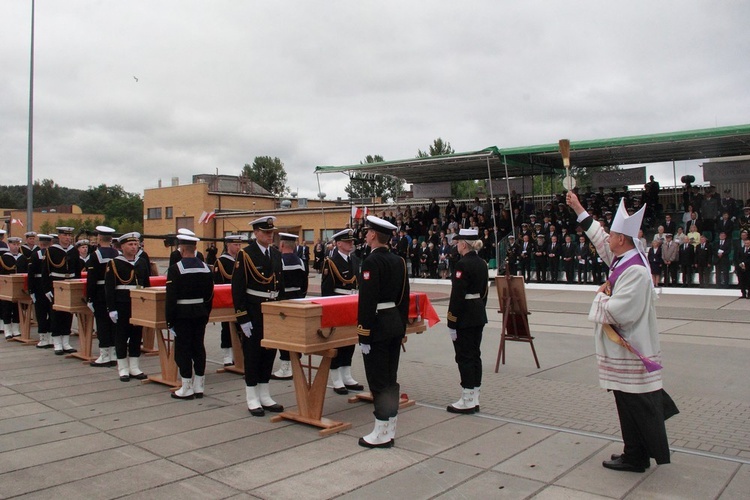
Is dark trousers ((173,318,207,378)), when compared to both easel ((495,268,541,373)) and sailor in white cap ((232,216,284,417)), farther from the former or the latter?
easel ((495,268,541,373))

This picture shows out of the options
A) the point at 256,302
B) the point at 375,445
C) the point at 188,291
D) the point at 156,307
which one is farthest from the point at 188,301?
the point at 375,445

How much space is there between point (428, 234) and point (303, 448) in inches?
934

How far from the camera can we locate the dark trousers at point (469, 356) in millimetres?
6684

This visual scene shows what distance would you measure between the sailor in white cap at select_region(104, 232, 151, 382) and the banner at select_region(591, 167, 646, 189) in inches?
930

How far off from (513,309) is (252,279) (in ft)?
12.9

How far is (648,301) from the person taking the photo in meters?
4.93

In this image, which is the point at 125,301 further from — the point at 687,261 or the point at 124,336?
the point at 687,261

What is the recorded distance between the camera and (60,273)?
1134 cm

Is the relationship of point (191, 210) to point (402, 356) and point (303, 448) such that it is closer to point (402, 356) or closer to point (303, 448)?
point (402, 356)

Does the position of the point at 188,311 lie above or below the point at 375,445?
above

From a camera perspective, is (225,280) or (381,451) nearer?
(381,451)

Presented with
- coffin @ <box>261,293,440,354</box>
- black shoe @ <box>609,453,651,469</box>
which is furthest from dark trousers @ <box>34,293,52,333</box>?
black shoe @ <box>609,453,651,469</box>

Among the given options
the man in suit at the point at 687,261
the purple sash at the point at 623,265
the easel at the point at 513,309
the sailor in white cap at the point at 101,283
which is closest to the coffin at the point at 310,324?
the purple sash at the point at 623,265

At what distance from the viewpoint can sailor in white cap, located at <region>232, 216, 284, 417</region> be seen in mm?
6863
